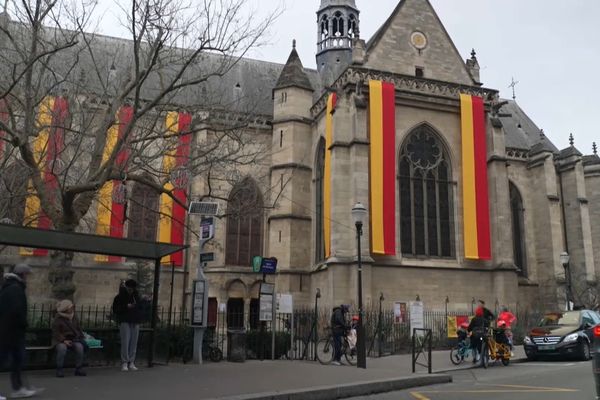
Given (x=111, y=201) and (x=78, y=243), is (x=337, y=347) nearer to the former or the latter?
(x=78, y=243)

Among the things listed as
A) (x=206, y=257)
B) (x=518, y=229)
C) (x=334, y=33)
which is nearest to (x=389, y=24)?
(x=334, y=33)

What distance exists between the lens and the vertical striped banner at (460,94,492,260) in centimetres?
2325

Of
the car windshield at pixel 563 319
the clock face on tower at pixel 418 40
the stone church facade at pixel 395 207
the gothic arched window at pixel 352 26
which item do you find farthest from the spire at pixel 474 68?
the car windshield at pixel 563 319

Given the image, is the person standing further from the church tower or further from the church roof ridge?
the church tower

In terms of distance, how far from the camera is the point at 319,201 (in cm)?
2569

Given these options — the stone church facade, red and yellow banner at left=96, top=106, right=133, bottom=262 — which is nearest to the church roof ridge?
the stone church facade

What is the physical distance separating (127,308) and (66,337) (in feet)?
3.64

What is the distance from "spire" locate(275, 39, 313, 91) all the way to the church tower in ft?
16.0

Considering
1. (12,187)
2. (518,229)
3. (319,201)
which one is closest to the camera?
(12,187)

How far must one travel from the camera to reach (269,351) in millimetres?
13570

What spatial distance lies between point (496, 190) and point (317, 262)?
847 cm

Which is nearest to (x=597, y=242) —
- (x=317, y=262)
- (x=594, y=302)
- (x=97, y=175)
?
(x=594, y=302)

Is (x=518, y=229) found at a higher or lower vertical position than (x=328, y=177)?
lower

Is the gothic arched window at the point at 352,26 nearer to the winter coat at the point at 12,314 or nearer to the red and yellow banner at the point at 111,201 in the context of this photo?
the red and yellow banner at the point at 111,201
